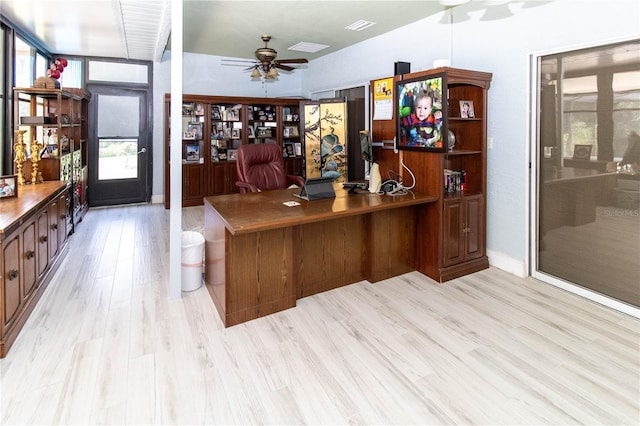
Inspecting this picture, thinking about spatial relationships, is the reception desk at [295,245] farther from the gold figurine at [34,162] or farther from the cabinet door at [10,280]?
the gold figurine at [34,162]

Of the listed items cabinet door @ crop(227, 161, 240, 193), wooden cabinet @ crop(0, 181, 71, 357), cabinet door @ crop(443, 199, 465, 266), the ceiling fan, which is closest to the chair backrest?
the ceiling fan

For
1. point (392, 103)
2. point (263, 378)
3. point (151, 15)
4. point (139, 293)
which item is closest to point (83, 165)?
point (151, 15)

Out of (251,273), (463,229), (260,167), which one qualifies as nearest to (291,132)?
(260,167)

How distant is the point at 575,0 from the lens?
3.01 m

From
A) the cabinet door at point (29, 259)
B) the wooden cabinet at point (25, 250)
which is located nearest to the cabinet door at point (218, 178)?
the wooden cabinet at point (25, 250)

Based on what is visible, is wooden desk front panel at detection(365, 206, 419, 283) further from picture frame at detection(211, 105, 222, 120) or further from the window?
picture frame at detection(211, 105, 222, 120)

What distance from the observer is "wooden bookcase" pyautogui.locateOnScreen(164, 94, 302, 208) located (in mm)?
6840

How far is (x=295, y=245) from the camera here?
117 inches

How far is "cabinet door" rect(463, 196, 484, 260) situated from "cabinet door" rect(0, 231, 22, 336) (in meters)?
3.53

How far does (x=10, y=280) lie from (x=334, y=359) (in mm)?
2078

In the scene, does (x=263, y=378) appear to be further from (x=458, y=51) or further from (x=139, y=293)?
(x=458, y=51)

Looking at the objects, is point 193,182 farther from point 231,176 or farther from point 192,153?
point 231,176

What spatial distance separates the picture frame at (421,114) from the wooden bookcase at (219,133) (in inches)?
162

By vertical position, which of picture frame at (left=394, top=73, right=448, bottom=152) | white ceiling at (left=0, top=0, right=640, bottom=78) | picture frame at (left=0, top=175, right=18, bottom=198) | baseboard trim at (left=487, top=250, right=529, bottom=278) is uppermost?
white ceiling at (left=0, top=0, right=640, bottom=78)
